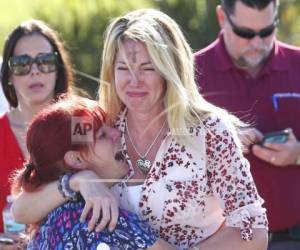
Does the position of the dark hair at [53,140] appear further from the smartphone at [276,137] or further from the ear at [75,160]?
the smartphone at [276,137]

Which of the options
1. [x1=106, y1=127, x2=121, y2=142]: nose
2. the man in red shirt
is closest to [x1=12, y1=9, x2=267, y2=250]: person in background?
[x1=106, y1=127, x2=121, y2=142]: nose

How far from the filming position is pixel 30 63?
153 inches

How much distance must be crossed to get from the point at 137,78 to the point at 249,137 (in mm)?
921

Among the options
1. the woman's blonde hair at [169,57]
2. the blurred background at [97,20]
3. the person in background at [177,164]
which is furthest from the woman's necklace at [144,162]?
the blurred background at [97,20]

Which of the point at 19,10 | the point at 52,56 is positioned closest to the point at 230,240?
the point at 52,56

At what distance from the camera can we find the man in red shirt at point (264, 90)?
149 inches

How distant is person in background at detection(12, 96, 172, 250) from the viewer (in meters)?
2.70

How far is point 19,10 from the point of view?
6582 millimetres

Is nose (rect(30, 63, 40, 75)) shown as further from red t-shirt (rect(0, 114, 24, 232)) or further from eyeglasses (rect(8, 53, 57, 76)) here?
red t-shirt (rect(0, 114, 24, 232))

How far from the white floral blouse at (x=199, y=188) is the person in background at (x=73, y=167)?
4.2 inches

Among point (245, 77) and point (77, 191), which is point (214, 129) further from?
point (245, 77)

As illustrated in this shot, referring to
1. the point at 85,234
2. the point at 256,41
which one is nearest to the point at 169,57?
the point at 85,234

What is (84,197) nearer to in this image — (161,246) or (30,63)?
(161,246)

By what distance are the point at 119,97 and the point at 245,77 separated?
1.06 meters
